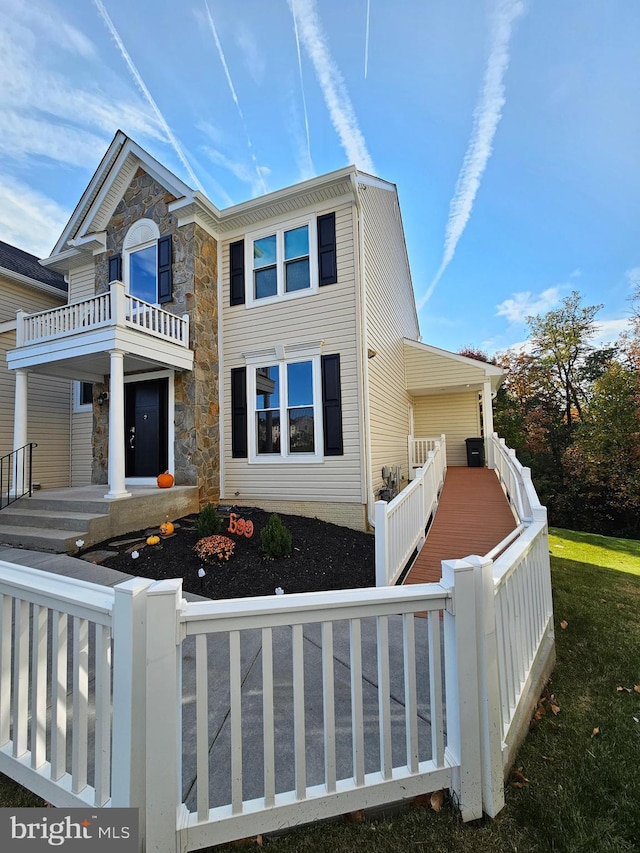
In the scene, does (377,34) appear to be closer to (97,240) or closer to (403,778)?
(97,240)

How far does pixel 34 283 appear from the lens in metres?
10.1

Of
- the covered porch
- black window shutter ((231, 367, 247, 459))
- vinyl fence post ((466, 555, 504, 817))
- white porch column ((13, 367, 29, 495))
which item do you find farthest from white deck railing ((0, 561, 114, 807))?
white porch column ((13, 367, 29, 495))

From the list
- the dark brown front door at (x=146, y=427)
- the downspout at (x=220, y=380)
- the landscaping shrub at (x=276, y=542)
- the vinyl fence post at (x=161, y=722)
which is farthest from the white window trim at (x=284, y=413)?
the vinyl fence post at (x=161, y=722)

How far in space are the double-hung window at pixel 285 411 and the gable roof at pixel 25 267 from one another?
7.44 metres

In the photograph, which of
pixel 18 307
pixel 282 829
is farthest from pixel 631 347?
pixel 18 307

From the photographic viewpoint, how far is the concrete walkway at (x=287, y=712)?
183 cm

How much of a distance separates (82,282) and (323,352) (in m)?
7.57

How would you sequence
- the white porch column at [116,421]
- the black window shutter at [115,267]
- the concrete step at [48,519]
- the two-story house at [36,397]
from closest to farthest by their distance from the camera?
the concrete step at [48,519], the white porch column at [116,421], the black window shutter at [115,267], the two-story house at [36,397]

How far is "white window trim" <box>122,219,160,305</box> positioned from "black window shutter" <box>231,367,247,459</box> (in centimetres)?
266

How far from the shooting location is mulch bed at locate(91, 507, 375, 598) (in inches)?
174

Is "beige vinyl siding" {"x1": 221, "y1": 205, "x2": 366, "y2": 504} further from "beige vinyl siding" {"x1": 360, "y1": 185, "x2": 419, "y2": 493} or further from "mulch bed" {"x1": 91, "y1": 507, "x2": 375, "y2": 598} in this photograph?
"mulch bed" {"x1": 91, "y1": 507, "x2": 375, "y2": 598}

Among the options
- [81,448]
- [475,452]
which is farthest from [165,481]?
[475,452]

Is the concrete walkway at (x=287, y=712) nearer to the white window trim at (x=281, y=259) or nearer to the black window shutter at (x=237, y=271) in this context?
the white window trim at (x=281, y=259)

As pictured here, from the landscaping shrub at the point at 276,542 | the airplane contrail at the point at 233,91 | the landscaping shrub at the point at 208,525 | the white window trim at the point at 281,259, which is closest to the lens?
the landscaping shrub at the point at 276,542
